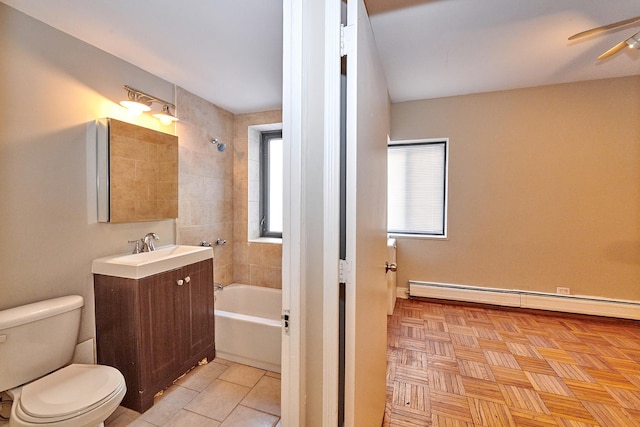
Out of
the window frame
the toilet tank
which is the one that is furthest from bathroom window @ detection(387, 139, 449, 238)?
the toilet tank

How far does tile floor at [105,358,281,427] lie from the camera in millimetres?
1640

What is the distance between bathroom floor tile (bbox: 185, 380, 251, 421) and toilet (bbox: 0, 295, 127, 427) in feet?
1.76

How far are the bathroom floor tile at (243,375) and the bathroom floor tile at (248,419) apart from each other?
26 centimetres

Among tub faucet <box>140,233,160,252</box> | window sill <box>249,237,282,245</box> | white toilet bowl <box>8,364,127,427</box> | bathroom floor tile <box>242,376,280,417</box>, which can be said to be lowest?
bathroom floor tile <box>242,376,280,417</box>

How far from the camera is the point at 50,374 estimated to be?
4.87 feet

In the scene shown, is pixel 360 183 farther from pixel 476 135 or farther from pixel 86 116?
pixel 476 135

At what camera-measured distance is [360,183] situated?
1.02m

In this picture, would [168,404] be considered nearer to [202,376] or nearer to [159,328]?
[202,376]

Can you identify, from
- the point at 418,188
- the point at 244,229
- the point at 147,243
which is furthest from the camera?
the point at 418,188

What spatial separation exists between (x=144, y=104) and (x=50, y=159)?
2.48ft

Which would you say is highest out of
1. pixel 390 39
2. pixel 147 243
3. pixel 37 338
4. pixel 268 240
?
pixel 390 39

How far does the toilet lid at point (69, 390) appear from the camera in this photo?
123cm

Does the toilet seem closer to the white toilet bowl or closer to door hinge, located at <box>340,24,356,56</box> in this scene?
the white toilet bowl

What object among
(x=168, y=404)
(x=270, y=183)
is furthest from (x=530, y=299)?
(x=168, y=404)
